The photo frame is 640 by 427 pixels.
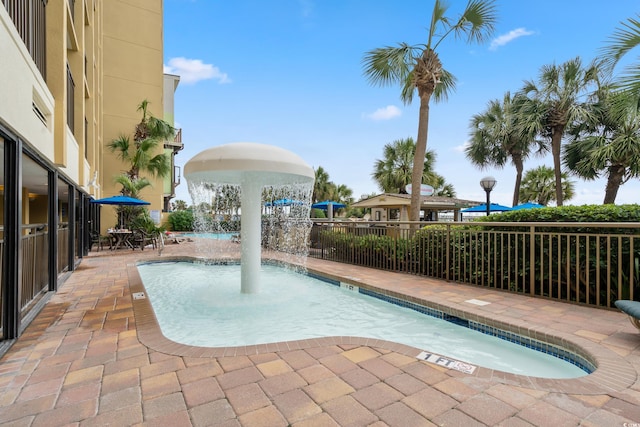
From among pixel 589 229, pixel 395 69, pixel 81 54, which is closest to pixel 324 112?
pixel 395 69

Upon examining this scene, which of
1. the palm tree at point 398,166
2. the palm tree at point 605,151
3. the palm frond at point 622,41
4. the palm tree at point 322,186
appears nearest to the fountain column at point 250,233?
the palm frond at point 622,41

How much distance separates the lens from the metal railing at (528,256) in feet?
14.1

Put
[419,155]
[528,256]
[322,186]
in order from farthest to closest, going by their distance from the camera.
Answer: [322,186], [419,155], [528,256]

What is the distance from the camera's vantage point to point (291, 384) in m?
2.30

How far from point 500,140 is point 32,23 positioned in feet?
67.8

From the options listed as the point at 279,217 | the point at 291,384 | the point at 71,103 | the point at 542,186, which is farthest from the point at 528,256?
the point at 542,186

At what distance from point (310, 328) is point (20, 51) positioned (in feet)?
15.2

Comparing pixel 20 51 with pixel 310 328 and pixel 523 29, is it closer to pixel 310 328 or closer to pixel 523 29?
pixel 310 328

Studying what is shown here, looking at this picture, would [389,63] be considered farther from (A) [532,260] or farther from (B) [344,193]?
(B) [344,193]

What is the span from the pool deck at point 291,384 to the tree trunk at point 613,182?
13923mm

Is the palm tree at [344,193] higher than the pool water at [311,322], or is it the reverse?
the palm tree at [344,193]

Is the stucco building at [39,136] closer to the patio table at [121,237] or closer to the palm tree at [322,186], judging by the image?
the patio table at [121,237]

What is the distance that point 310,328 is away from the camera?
13.3 feet

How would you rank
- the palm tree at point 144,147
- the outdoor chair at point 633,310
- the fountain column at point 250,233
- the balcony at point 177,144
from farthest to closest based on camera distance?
the balcony at point 177,144 → the palm tree at point 144,147 → the fountain column at point 250,233 → the outdoor chair at point 633,310
